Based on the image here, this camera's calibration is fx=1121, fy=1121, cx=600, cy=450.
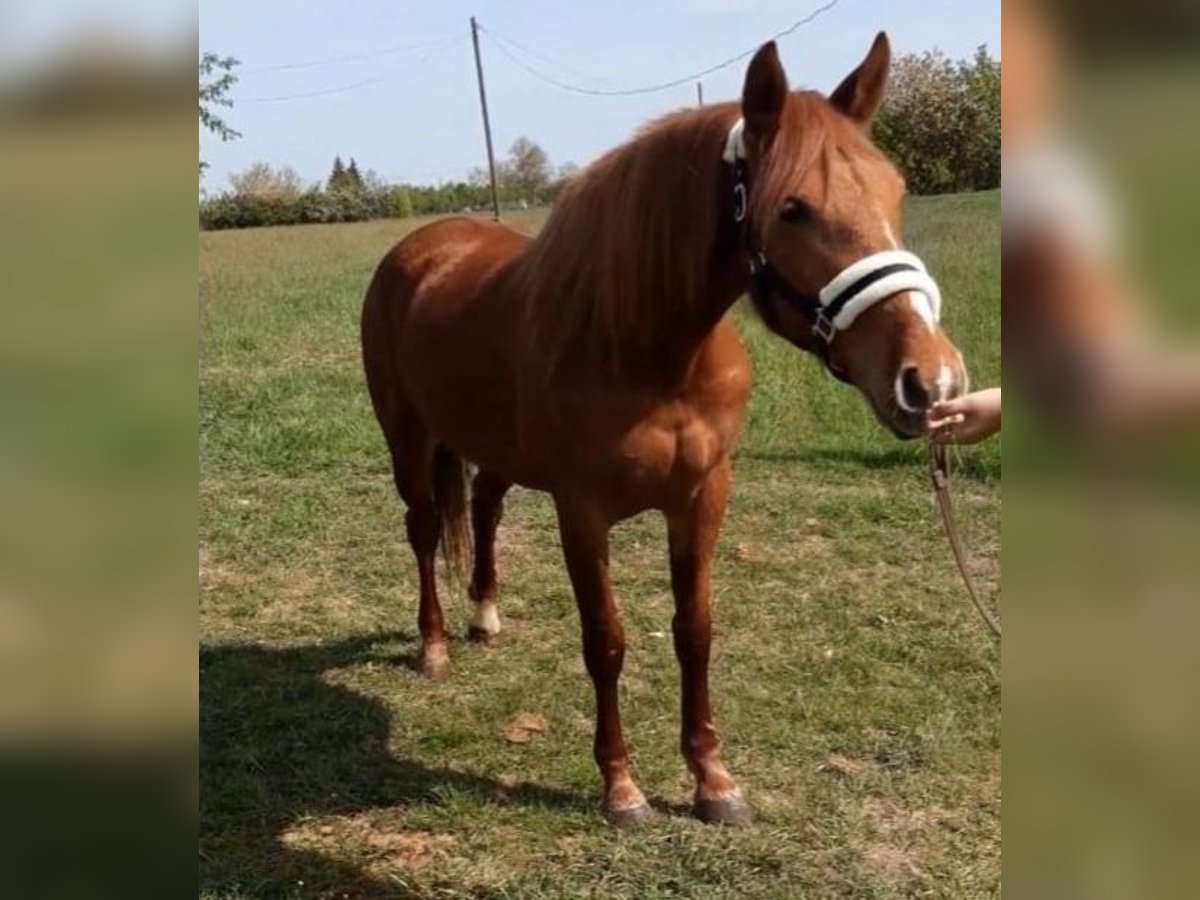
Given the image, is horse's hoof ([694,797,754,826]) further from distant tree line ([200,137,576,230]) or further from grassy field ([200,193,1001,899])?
distant tree line ([200,137,576,230])

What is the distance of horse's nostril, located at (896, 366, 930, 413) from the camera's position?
198 cm

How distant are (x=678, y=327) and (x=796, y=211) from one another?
0.56 meters

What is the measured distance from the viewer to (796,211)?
2205 millimetres

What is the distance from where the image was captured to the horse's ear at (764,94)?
224 cm

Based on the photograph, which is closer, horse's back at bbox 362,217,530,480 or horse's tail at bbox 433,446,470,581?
horse's back at bbox 362,217,530,480

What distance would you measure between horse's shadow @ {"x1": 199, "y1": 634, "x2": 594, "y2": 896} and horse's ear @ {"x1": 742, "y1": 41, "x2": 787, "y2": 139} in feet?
6.33

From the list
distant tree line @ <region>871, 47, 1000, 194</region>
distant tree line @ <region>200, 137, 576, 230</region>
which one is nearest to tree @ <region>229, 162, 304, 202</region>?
distant tree line @ <region>200, 137, 576, 230</region>

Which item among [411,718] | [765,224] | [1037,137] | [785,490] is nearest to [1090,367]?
[1037,137]

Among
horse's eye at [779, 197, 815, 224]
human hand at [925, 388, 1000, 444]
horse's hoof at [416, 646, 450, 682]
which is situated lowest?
horse's hoof at [416, 646, 450, 682]

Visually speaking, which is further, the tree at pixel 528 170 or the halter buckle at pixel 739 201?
the tree at pixel 528 170

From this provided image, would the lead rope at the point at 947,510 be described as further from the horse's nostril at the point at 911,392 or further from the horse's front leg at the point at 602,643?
the horse's front leg at the point at 602,643

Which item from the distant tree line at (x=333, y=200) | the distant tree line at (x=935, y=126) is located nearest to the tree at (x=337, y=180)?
the distant tree line at (x=333, y=200)

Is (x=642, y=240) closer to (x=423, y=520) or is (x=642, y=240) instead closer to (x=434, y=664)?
(x=423, y=520)

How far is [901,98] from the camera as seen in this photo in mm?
10219
